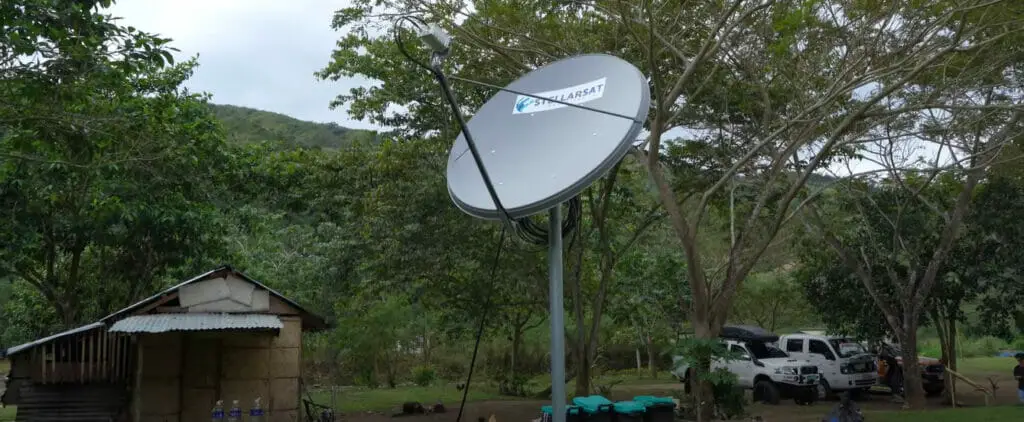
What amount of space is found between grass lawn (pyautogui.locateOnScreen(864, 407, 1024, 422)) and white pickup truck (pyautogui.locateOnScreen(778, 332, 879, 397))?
3.60 m

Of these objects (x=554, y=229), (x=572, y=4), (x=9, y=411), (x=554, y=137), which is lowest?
(x=9, y=411)

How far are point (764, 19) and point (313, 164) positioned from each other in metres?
9.92

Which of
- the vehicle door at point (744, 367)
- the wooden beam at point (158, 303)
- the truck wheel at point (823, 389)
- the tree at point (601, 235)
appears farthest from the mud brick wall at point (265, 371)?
the truck wheel at point (823, 389)

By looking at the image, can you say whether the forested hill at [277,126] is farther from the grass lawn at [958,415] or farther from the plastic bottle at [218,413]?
the grass lawn at [958,415]

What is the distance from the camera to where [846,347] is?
20828mm

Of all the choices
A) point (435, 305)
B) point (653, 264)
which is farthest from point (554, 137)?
point (653, 264)

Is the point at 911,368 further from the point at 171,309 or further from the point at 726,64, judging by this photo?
the point at 171,309

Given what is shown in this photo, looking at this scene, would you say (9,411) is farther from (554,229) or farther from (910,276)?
(910,276)

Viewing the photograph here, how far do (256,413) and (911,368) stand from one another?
13855 millimetres

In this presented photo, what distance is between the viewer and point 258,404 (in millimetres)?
12633

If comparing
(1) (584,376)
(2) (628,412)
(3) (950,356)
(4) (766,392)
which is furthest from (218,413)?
(3) (950,356)

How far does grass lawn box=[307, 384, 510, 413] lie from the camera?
21.5 metres

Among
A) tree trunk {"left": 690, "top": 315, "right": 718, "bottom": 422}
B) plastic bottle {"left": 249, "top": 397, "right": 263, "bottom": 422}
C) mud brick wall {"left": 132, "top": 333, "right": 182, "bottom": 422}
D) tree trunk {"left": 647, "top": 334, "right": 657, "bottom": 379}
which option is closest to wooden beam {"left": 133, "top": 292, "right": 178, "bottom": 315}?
mud brick wall {"left": 132, "top": 333, "right": 182, "bottom": 422}

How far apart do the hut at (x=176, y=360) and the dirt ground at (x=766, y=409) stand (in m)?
4.95
